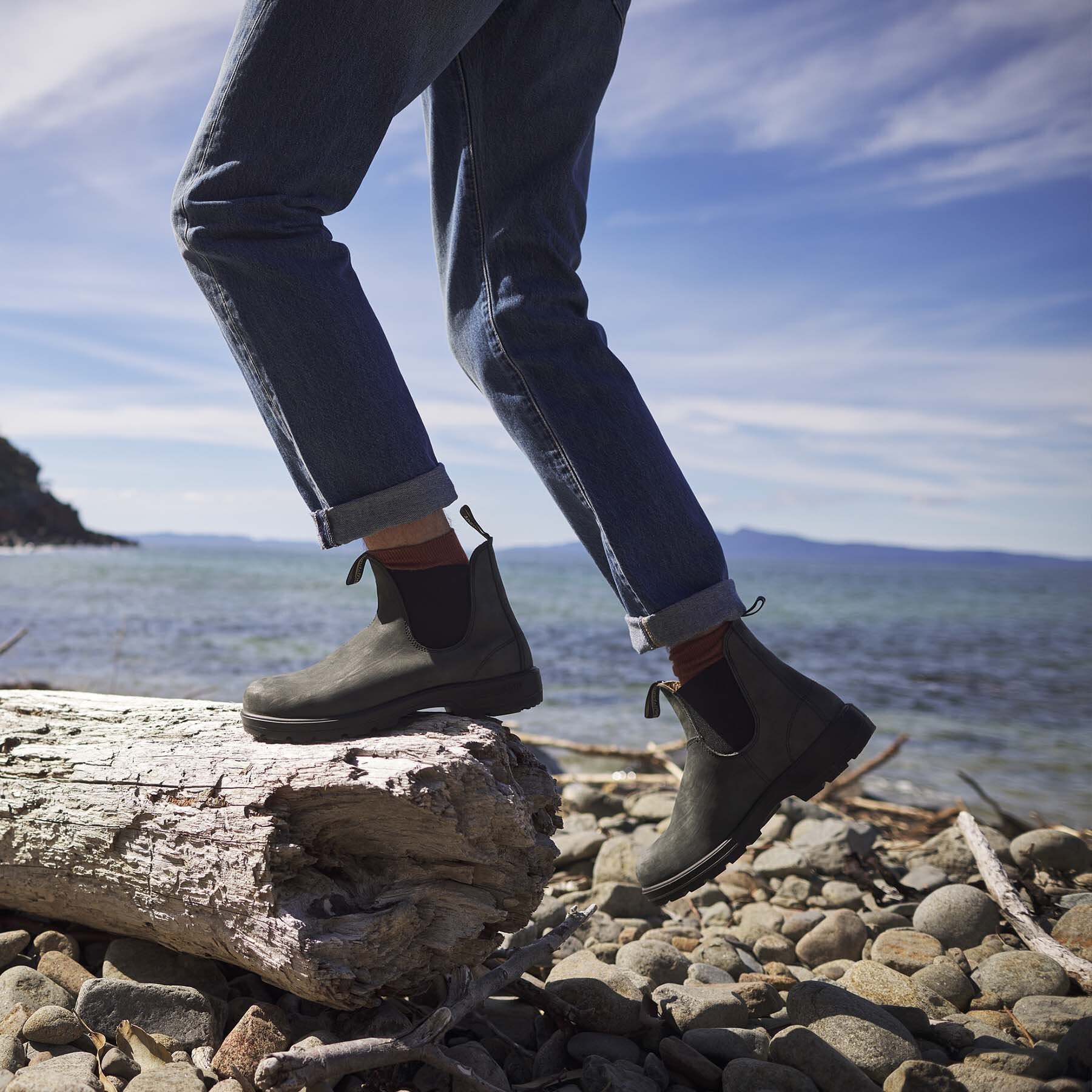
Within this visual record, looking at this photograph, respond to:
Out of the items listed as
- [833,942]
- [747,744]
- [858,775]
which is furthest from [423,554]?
[858,775]

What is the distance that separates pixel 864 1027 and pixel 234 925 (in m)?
1.33

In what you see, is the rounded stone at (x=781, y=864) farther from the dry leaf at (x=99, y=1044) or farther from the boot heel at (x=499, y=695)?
the dry leaf at (x=99, y=1044)

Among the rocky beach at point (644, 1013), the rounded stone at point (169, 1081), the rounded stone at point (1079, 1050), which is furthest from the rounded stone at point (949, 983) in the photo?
the rounded stone at point (169, 1081)

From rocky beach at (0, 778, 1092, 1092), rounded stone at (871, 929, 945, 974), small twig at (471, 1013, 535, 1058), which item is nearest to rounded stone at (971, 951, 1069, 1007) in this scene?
rocky beach at (0, 778, 1092, 1092)

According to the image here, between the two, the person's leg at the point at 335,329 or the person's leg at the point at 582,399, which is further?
the person's leg at the point at 582,399

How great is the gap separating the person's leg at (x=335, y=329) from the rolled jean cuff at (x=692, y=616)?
31 cm

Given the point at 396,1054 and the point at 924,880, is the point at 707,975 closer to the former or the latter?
the point at 396,1054

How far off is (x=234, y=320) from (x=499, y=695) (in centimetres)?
90

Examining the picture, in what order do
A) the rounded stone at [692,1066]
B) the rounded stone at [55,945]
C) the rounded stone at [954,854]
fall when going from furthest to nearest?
1. the rounded stone at [954,854]
2. the rounded stone at [55,945]
3. the rounded stone at [692,1066]

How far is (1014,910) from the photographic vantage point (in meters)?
2.58

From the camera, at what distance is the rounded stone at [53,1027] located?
5.62 ft

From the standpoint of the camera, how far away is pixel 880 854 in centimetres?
352

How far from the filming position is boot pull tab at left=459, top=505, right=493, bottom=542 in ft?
5.95

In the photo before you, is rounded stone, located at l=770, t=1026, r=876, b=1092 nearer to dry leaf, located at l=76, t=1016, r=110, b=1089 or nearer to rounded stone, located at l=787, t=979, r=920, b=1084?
rounded stone, located at l=787, t=979, r=920, b=1084
